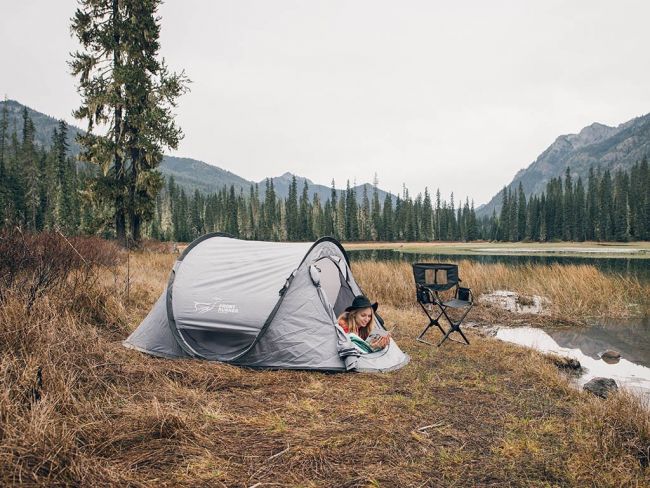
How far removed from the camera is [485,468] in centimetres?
327

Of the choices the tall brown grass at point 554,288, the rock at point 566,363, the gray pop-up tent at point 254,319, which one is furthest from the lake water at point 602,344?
the gray pop-up tent at point 254,319

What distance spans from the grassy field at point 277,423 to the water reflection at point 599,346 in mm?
2588

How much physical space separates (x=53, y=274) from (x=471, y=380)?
6190mm

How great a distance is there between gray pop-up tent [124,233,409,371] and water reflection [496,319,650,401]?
13.6ft

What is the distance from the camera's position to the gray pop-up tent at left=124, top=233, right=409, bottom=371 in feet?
18.6

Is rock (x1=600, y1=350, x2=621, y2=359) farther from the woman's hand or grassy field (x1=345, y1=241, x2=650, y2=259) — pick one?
grassy field (x1=345, y1=241, x2=650, y2=259)

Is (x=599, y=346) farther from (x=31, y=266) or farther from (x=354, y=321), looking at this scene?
(x=31, y=266)

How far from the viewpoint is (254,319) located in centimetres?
568

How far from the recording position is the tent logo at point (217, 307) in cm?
580

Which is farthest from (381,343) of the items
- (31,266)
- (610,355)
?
(610,355)

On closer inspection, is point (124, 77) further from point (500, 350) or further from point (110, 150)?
point (500, 350)

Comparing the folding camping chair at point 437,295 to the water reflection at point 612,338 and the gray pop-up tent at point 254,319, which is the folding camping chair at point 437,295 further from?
the water reflection at point 612,338

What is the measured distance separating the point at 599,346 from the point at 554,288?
190 inches

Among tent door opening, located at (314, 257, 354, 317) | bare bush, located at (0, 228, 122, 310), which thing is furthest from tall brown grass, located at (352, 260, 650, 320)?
bare bush, located at (0, 228, 122, 310)
